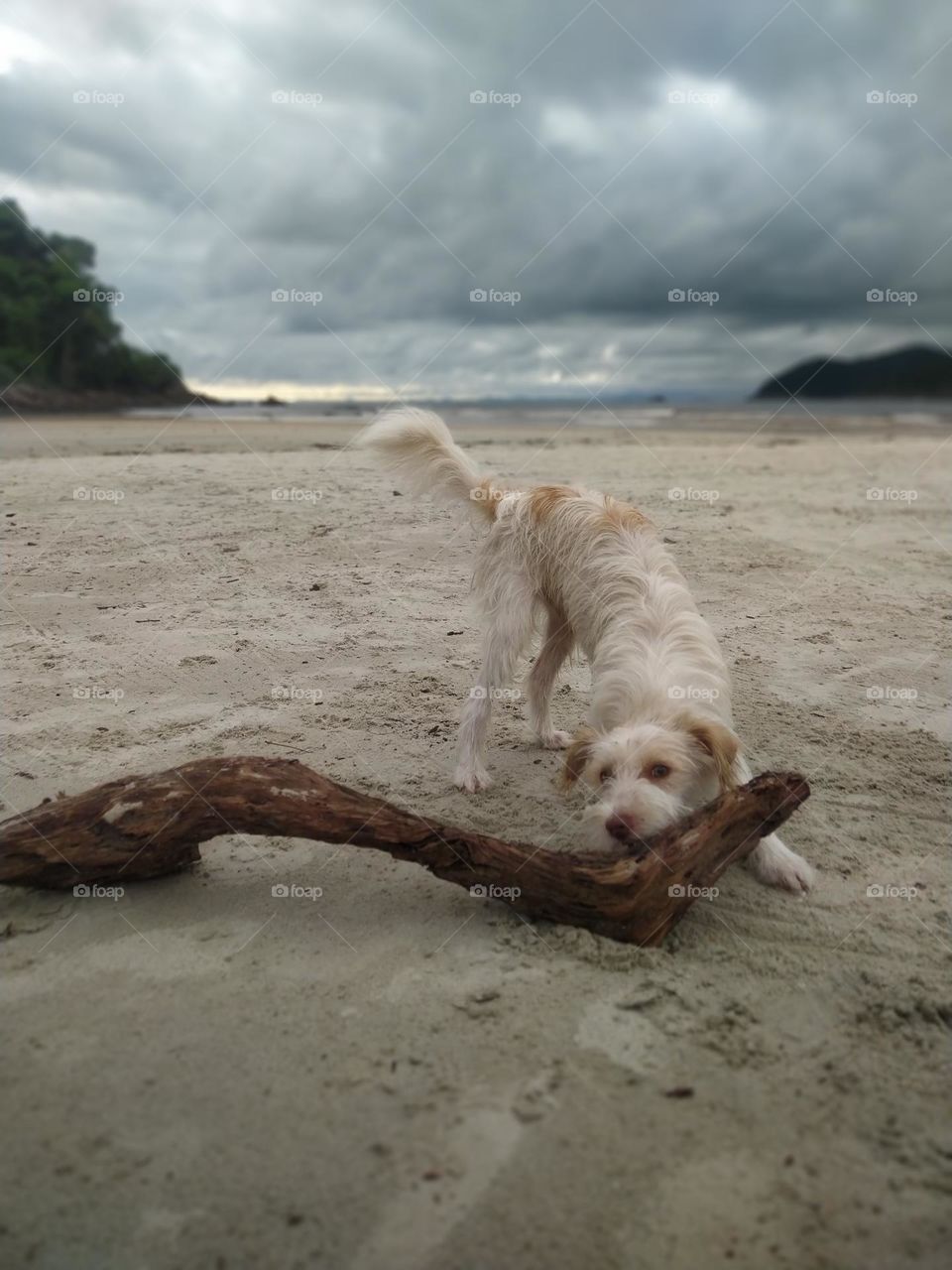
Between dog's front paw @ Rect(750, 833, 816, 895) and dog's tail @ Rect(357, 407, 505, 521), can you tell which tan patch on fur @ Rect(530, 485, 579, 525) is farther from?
dog's front paw @ Rect(750, 833, 816, 895)

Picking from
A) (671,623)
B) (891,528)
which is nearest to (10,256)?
(891,528)

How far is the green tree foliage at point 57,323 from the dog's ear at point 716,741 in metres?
31.5

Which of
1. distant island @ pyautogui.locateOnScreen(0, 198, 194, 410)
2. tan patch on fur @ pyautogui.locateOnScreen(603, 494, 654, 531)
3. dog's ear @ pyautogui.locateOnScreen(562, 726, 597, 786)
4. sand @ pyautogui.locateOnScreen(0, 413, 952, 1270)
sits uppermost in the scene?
distant island @ pyautogui.locateOnScreen(0, 198, 194, 410)

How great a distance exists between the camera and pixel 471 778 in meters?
4.50

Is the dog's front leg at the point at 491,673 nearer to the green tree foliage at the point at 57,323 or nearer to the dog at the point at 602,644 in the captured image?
the dog at the point at 602,644

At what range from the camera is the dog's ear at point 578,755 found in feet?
12.0

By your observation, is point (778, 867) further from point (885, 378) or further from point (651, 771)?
point (885, 378)

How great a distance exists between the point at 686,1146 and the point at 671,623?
2.20 m

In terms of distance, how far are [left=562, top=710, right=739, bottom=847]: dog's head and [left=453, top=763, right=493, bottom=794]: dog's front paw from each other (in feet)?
2.86

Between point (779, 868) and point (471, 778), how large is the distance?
152cm

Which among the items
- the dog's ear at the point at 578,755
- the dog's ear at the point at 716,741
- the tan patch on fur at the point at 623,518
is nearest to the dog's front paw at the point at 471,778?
the dog's ear at the point at 578,755

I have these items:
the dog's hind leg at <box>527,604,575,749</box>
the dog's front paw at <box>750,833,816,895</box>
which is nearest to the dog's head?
the dog's front paw at <box>750,833,816,895</box>

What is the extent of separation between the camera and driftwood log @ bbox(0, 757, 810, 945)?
123 inches

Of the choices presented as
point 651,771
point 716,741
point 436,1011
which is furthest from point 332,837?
point 716,741
